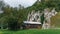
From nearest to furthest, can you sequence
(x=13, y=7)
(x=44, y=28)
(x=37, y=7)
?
(x=44, y=28)
(x=37, y=7)
(x=13, y=7)

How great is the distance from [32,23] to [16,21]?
124cm

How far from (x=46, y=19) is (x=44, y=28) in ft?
2.51

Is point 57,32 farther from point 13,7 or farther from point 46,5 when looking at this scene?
point 13,7

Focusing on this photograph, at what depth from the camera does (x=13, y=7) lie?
1555cm

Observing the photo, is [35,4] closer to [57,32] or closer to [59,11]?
[59,11]

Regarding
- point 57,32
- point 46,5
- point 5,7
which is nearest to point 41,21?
point 46,5

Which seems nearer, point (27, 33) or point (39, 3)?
point (27, 33)

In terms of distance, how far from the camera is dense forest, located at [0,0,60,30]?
13.8 meters

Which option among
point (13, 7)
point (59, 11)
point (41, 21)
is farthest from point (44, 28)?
point (13, 7)

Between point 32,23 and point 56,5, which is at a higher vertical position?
point 56,5

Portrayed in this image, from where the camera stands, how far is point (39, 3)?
48.5 feet

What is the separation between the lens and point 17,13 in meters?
14.8

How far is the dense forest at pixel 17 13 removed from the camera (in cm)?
1376

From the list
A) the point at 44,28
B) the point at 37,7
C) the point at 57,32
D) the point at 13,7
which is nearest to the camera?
the point at 57,32
